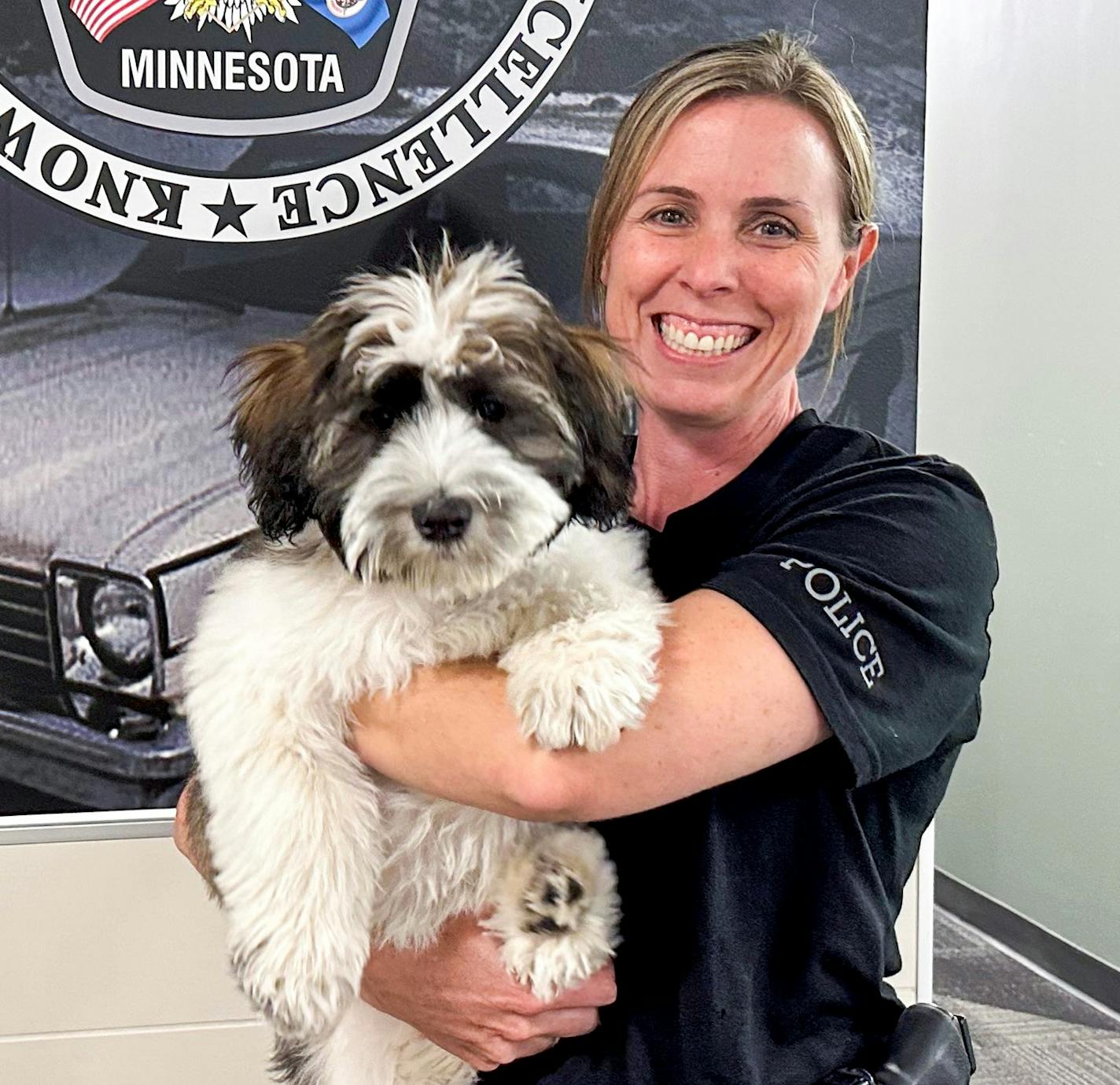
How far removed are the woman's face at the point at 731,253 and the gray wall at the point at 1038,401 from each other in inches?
73.2

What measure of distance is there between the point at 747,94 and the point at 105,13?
46.9 inches

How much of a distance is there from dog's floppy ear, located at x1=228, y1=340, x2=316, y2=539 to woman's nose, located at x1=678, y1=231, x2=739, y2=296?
620mm

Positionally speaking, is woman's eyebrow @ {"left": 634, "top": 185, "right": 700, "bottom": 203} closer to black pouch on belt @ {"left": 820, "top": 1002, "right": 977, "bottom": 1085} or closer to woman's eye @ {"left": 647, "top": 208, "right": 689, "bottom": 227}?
woman's eye @ {"left": 647, "top": 208, "right": 689, "bottom": 227}

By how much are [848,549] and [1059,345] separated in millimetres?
2786

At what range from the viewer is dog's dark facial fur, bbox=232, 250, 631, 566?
54.6 inches

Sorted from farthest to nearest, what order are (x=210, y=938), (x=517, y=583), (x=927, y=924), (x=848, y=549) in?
(x=927, y=924) → (x=210, y=938) → (x=517, y=583) → (x=848, y=549)

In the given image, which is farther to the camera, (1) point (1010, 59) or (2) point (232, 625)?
(1) point (1010, 59)

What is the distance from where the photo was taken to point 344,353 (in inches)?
56.1

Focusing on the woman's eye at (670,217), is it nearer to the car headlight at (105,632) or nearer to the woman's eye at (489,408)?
the woman's eye at (489,408)

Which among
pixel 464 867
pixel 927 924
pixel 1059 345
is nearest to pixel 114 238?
pixel 464 867

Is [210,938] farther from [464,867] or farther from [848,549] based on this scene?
[848,549]

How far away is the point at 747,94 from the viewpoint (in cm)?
181

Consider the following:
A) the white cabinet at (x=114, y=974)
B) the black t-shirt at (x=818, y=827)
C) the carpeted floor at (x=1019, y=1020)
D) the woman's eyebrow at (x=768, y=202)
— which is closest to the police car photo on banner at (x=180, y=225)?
the white cabinet at (x=114, y=974)

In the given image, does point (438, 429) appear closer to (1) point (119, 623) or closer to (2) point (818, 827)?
(2) point (818, 827)
